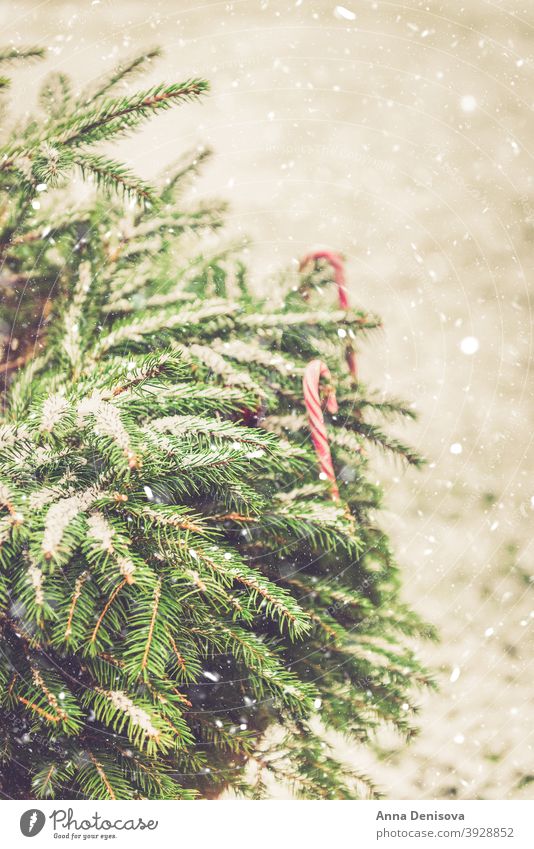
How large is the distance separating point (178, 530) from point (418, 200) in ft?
2.21

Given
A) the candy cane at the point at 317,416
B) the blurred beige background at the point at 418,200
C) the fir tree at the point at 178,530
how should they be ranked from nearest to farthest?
the fir tree at the point at 178,530, the candy cane at the point at 317,416, the blurred beige background at the point at 418,200

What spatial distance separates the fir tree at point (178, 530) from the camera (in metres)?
0.33

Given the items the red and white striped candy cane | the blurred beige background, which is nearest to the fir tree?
the red and white striped candy cane

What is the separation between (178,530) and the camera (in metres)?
0.34

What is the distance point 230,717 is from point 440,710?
312 millimetres

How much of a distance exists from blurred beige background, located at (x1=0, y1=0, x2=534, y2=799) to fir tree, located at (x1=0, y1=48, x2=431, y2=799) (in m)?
0.13

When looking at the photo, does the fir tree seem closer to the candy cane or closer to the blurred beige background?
the candy cane

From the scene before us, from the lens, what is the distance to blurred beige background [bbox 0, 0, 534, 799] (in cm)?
65

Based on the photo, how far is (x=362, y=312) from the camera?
0.49 metres

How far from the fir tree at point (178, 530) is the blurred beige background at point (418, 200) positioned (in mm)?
131
